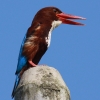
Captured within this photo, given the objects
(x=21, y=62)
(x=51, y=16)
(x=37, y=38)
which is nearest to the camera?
(x=21, y=62)

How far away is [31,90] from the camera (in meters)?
5.00

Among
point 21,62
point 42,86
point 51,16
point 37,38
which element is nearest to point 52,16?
point 51,16

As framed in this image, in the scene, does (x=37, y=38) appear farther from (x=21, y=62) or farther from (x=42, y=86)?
(x=42, y=86)

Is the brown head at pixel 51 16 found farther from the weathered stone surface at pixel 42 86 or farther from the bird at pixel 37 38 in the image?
the weathered stone surface at pixel 42 86

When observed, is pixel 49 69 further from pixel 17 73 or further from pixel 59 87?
pixel 17 73

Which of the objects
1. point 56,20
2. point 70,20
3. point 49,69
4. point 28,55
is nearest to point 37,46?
point 28,55

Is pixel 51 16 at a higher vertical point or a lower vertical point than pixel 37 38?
higher

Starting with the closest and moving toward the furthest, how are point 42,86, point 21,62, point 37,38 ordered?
point 42,86 → point 21,62 → point 37,38

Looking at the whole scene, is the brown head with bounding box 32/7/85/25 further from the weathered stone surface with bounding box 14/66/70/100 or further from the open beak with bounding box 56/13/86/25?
the weathered stone surface with bounding box 14/66/70/100

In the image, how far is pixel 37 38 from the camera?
26.8 ft

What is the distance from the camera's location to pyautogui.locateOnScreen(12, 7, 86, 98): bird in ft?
25.5

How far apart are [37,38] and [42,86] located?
10.6 ft

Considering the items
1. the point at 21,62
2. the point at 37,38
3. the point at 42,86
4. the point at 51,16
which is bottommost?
the point at 42,86

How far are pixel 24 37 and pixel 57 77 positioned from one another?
303cm
